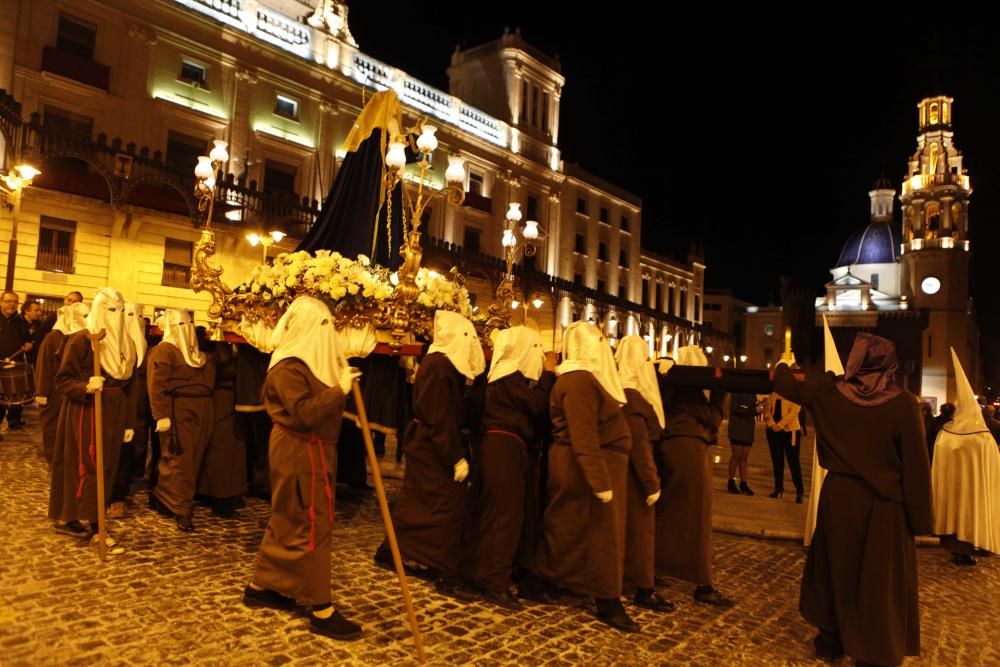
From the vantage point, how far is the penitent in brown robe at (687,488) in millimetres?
5402

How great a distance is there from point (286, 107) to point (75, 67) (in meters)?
7.58

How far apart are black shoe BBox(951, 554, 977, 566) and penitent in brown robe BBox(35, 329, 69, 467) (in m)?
9.60

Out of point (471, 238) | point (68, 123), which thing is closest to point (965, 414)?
point (68, 123)

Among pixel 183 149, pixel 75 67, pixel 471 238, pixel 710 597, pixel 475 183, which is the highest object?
pixel 475 183

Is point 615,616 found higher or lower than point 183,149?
lower

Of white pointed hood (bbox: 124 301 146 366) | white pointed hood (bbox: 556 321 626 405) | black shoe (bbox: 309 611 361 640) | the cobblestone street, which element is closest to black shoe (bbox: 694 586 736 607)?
the cobblestone street

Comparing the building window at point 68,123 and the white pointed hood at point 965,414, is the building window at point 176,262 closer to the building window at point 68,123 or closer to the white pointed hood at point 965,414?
the building window at point 68,123

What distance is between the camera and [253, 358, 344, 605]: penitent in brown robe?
4293 millimetres

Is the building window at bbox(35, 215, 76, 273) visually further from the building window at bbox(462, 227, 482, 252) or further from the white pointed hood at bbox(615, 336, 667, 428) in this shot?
the white pointed hood at bbox(615, 336, 667, 428)

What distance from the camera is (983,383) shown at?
92875 millimetres

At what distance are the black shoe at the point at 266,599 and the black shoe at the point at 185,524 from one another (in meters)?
2.08

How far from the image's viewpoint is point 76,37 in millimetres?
21172

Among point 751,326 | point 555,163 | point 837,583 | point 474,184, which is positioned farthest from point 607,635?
point 751,326

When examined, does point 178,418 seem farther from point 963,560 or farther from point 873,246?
point 873,246
